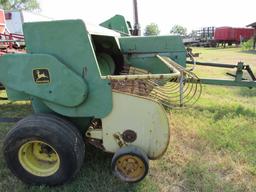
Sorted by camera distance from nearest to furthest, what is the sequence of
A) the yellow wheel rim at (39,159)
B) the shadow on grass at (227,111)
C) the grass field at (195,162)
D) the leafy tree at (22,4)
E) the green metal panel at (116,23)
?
the yellow wheel rim at (39,159) < the grass field at (195,162) < the shadow on grass at (227,111) < the green metal panel at (116,23) < the leafy tree at (22,4)

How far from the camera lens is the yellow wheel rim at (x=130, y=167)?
6.84 feet

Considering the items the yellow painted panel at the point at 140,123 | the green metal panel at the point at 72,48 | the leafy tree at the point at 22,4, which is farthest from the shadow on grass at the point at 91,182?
the leafy tree at the point at 22,4

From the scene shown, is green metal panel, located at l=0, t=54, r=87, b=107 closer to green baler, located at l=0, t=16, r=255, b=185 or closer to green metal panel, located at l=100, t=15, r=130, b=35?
green baler, located at l=0, t=16, r=255, b=185

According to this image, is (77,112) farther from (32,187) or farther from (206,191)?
(206,191)

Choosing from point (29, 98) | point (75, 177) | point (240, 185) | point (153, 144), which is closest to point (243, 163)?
point (240, 185)

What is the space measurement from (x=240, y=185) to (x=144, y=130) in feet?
3.37

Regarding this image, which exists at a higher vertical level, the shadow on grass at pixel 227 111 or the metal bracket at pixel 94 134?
the metal bracket at pixel 94 134

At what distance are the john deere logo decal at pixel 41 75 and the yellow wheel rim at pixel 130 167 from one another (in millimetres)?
832

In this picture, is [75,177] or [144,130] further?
[75,177]

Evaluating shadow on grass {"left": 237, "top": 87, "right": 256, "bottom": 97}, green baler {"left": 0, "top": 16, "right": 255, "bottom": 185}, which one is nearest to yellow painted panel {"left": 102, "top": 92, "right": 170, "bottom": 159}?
green baler {"left": 0, "top": 16, "right": 255, "bottom": 185}

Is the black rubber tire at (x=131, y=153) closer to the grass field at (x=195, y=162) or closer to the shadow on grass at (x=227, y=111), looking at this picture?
the grass field at (x=195, y=162)

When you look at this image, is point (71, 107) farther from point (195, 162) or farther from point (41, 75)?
point (195, 162)

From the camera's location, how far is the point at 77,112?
7.21ft

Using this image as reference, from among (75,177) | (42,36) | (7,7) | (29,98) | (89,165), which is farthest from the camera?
(7,7)
